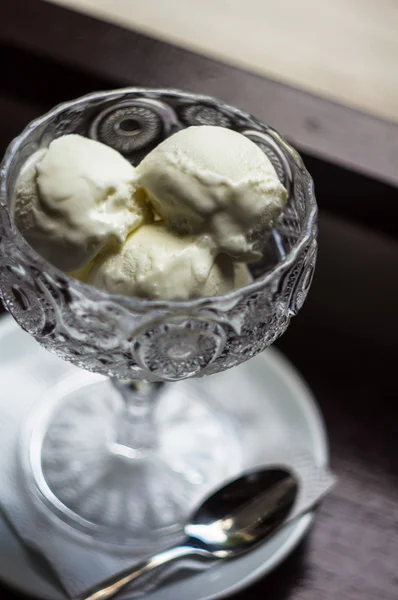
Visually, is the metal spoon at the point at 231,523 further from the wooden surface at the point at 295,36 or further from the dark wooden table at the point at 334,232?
the wooden surface at the point at 295,36

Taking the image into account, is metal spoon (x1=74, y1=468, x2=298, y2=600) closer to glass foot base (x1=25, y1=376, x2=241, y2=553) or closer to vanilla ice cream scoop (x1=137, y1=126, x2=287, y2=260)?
glass foot base (x1=25, y1=376, x2=241, y2=553)

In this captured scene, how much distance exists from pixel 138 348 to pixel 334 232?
32 centimetres

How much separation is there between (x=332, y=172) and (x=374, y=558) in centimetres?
33

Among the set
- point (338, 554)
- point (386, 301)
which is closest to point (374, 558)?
point (338, 554)

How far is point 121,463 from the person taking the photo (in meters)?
0.76

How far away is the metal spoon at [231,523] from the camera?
654 millimetres

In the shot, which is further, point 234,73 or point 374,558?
point 234,73

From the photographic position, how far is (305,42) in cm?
94

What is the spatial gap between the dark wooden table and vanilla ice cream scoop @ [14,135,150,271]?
0.78ft

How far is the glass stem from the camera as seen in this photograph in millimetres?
734

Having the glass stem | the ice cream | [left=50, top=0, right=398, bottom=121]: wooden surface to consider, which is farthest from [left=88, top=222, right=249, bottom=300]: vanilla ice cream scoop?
[left=50, top=0, right=398, bottom=121]: wooden surface

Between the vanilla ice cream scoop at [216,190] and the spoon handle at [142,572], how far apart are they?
241 mm

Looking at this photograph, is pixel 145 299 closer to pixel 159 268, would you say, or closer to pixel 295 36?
pixel 159 268

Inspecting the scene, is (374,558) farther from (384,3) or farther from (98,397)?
(384,3)
